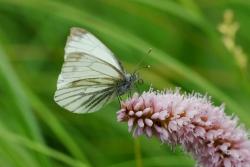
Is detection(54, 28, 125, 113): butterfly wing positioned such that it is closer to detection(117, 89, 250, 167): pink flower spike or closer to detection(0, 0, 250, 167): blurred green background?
detection(117, 89, 250, 167): pink flower spike

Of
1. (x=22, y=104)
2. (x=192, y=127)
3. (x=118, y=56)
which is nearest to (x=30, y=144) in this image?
(x=22, y=104)

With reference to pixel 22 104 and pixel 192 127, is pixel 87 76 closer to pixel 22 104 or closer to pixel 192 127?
pixel 192 127

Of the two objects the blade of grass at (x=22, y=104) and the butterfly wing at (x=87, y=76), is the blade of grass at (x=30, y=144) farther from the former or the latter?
the butterfly wing at (x=87, y=76)

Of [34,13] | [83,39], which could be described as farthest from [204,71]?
[83,39]

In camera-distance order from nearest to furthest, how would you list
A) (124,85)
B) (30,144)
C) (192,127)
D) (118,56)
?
(192,127)
(124,85)
(30,144)
(118,56)

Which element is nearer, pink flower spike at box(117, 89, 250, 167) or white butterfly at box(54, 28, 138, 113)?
pink flower spike at box(117, 89, 250, 167)

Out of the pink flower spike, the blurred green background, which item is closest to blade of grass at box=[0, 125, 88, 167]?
the blurred green background

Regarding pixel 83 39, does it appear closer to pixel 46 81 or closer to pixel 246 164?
pixel 246 164

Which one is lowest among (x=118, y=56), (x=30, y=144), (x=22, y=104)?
(x=30, y=144)

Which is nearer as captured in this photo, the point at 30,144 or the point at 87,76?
the point at 87,76
